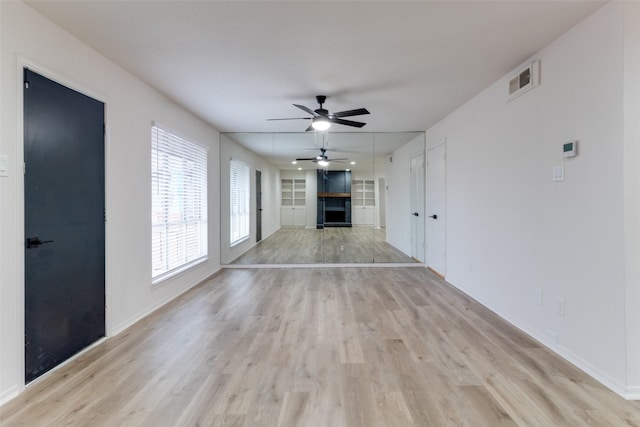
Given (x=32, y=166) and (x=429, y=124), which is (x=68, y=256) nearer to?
(x=32, y=166)

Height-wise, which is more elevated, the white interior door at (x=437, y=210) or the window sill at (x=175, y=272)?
the white interior door at (x=437, y=210)

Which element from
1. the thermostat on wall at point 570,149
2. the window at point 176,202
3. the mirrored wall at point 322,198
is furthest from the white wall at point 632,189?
the window at point 176,202

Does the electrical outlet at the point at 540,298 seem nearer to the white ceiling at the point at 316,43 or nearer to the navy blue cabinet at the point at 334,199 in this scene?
the white ceiling at the point at 316,43

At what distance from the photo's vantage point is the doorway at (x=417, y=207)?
5.47 metres

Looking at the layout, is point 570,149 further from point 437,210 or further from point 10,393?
point 10,393

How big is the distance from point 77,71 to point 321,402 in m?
3.17

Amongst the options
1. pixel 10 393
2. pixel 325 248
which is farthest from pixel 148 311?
pixel 325 248

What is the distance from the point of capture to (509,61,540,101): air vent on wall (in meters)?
2.53

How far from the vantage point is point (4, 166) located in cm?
175

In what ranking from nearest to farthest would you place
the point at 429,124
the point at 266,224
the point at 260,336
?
the point at 260,336 < the point at 429,124 < the point at 266,224

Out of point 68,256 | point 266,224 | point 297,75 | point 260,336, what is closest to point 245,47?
point 297,75

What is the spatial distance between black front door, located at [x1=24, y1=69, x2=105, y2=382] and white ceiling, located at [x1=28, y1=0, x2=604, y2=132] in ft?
2.29

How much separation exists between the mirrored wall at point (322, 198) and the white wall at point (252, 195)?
20mm

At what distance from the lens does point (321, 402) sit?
1.76 m
